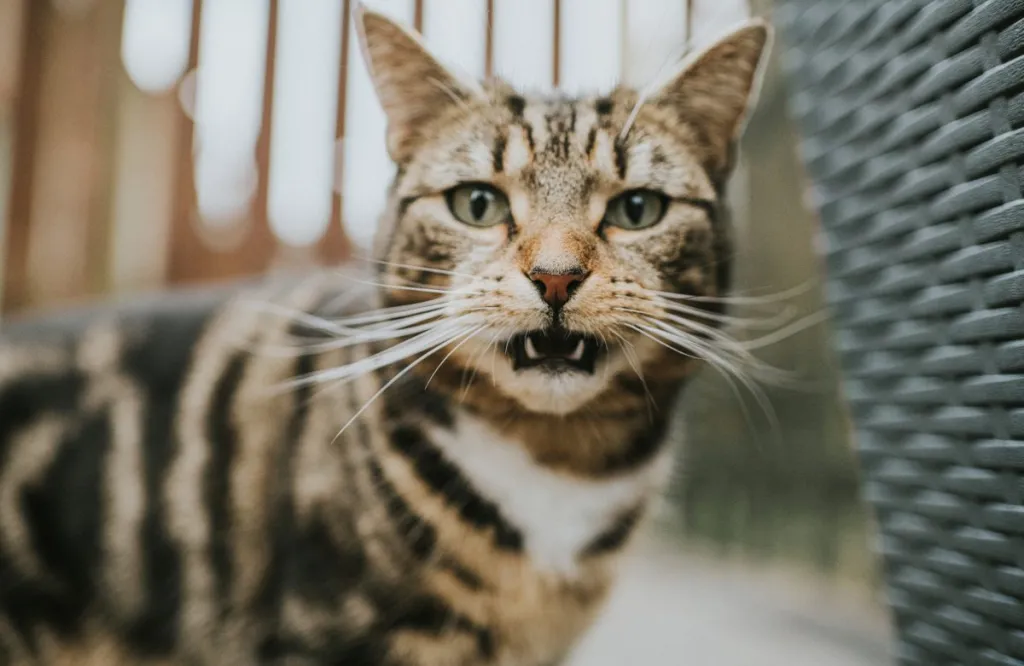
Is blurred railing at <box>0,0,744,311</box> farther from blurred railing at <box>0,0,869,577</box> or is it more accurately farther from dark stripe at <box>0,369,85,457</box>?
dark stripe at <box>0,369,85,457</box>

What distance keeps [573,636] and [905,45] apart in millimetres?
627

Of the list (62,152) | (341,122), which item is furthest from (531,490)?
(62,152)

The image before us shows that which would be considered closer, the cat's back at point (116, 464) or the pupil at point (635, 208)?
the pupil at point (635, 208)

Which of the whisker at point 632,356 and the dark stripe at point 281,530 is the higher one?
the whisker at point 632,356

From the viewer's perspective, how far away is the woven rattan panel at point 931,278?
0.50 metres

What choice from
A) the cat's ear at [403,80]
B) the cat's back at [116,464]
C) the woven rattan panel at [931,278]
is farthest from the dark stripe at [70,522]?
the woven rattan panel at [931,278]

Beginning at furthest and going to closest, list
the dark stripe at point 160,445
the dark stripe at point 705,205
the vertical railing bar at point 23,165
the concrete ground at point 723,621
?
the vertical railing bar at point 23,165 → the concrete ground at point 723,621 → the dark stripe at point 160,445 → the dark stripe at point 705,205

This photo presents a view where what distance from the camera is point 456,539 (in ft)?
2.09

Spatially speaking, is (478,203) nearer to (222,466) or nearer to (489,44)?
(489,44)

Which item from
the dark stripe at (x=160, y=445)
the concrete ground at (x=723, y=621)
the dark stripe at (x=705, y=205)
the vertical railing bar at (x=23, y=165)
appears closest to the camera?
the dark stripe at (x=705, y=205)

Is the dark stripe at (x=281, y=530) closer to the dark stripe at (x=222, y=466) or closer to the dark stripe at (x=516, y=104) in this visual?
the dark stripe at (x=222, y=466)

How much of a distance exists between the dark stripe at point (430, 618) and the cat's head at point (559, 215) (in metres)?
0.21

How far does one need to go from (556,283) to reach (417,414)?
0.69 feet

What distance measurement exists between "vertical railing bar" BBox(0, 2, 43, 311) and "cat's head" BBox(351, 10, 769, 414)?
1052 millimetres
